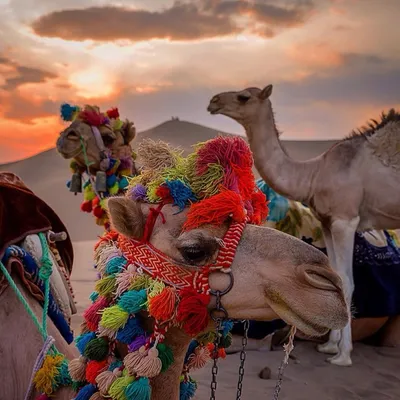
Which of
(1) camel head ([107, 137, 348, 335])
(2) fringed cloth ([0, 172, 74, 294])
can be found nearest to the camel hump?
(2) fringed cloth ([0, 172, 74, 294])

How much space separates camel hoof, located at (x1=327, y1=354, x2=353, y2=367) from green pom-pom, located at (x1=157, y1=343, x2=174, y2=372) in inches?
143

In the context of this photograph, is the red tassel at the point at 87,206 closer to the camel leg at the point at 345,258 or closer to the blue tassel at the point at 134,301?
the camel leg at the point at 345,258

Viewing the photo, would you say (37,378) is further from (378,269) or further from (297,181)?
(378,269)

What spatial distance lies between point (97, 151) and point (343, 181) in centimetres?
246

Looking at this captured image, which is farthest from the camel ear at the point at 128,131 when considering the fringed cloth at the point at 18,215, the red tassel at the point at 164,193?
the red tassel at the point at 164,193

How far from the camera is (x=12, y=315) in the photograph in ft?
7.55

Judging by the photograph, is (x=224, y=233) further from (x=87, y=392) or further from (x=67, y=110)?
(x=67, y=110)

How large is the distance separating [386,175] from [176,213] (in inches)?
152

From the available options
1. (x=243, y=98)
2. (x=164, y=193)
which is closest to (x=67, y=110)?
(x=243, y=98)

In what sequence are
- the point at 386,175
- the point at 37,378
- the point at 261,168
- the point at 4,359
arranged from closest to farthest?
the point at 37,378 → the point at 4,359 → the point at 386,175 → the point at 261,168

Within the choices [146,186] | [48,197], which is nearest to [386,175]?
[146,186]

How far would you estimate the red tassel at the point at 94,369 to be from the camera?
1766 mm

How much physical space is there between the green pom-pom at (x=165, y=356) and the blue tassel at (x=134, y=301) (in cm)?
14

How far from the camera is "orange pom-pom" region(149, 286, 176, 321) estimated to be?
1640 mm
